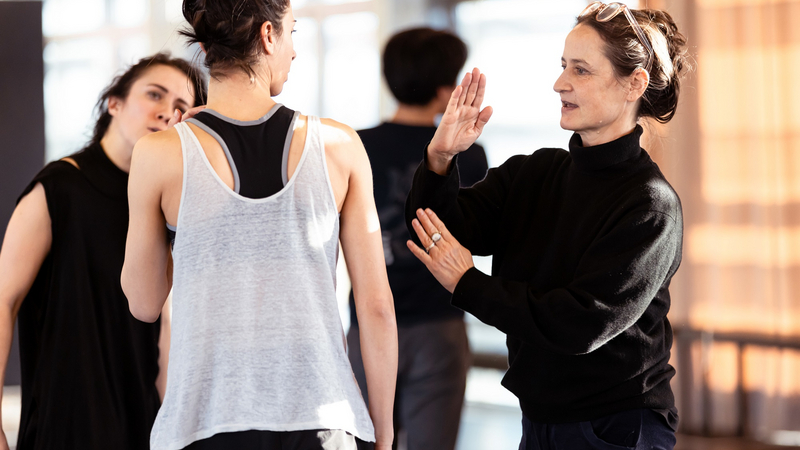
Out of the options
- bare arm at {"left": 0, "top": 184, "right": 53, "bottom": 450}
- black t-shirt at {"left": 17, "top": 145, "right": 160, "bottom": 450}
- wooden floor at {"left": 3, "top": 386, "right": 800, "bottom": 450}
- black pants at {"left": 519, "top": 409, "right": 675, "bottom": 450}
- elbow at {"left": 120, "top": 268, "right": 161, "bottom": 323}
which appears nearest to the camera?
elbow at {"left": 120, "top": 268, "right": 161, "bottom": 323}

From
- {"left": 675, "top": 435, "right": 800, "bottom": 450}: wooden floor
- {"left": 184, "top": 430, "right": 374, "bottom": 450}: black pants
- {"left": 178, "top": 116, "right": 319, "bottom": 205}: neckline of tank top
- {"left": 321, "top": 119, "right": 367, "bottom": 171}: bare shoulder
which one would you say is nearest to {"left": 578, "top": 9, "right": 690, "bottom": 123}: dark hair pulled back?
{"left": 321, "top": 119, "right": 367, "bottom": 171}: bare shoulder

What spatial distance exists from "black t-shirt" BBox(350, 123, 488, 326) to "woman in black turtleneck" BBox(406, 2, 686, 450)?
0.72 m

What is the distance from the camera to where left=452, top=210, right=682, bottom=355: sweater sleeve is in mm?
1219

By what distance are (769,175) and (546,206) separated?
8.29 feet

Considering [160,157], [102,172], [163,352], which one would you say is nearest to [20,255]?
[102,172]

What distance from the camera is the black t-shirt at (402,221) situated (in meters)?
2.21

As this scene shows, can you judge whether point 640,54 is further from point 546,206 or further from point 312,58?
point 312,58

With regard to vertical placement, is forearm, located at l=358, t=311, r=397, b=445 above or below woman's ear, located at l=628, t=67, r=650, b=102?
below

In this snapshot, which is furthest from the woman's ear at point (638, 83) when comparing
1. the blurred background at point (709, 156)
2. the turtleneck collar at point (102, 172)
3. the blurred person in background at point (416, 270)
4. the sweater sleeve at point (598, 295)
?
the blurred background at point (709, 156)

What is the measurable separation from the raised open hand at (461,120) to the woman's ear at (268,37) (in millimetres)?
426

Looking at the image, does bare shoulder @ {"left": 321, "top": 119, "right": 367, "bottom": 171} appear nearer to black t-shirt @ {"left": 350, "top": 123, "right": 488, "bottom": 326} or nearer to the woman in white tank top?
the woman in white tank top

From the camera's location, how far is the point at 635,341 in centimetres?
131

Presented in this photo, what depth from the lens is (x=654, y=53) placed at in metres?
1.37

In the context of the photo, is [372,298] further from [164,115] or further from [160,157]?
[164,115]
